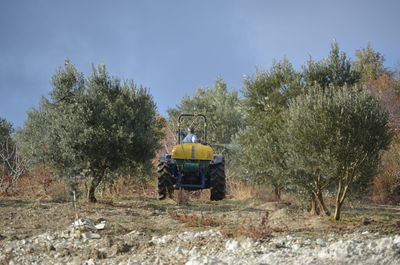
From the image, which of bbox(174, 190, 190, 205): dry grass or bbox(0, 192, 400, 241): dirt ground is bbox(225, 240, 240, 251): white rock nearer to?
bbox(0, 192, 400, 241): dirt ground

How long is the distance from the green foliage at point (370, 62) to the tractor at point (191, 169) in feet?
88.6

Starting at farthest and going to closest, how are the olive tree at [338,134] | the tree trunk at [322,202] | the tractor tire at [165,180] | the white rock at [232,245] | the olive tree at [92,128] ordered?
1. the tractor tire at [165,180]
2. the olive tree at [92,128]
3. the tree trunk at [322,202]
4. the olive tree at [338,134]
5. the white rock at [232,245]

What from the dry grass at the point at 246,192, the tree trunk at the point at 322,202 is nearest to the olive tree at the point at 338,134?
the tree trunk at the point at 322,202

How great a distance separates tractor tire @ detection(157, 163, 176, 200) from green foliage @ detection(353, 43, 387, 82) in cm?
2780

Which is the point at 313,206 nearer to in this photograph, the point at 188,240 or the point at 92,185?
the point at 188,240

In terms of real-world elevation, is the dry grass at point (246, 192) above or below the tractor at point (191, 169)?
below

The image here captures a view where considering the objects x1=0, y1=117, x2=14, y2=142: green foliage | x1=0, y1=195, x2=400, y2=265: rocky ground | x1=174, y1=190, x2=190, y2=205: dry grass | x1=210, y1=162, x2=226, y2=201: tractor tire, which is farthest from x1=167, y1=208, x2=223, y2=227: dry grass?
x1=0, y1=117, x2=14, y2=142: green foliage

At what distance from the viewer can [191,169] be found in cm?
1425

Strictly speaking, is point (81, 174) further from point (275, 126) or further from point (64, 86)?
point (275, 126)

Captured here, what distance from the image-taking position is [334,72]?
541 inches

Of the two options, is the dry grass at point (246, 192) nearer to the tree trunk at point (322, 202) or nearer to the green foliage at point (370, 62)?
the tree trunk at point (322, 202)

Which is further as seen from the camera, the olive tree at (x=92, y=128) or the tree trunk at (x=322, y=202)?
the olive tree at (x=92, y=128)

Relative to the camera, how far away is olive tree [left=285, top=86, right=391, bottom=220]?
959 centimetres

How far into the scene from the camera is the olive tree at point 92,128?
1384 cm
